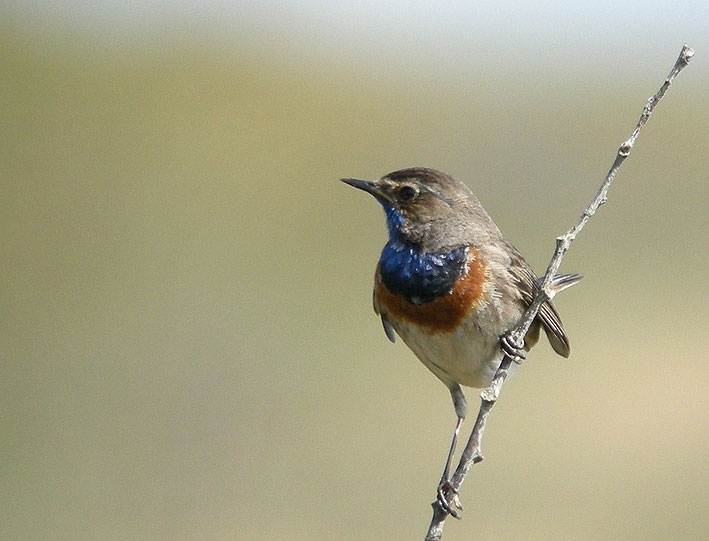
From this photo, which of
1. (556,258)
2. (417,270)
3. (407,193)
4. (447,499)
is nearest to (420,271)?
(417,270)

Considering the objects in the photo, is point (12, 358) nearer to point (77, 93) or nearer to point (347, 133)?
point (77, 93)

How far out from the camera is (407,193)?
6219mm

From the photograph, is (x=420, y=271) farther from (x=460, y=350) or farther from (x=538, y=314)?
(x=538, y=314)

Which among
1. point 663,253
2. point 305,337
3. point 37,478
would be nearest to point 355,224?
point 305,337

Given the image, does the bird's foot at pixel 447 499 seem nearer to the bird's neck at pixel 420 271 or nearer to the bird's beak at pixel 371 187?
the bird's neck at pixel 420 271

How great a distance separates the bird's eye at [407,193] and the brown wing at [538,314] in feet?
2.24

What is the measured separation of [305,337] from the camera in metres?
17.0

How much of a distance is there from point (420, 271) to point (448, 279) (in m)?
0.17

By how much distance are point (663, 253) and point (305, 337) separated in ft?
25.9

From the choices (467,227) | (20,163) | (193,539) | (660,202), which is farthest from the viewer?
(660,202)

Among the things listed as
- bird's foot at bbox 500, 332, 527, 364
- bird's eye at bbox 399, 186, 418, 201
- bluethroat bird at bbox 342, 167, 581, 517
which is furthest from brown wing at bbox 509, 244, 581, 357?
bird's eye at bbox 399, 186, 418, 201

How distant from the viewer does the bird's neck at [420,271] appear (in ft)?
19.7

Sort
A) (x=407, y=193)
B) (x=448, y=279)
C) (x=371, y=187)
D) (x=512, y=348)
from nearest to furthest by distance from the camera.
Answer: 1. (x=512, y=348)
2. (x=448, y=279)
3. (x=371, y=187)
4. (x=407, y=193)

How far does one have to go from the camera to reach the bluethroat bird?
5977mm
